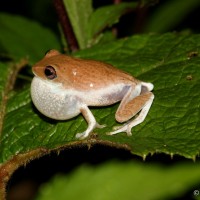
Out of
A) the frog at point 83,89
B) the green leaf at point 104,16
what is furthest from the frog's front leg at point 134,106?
the green leaf at point 104,16

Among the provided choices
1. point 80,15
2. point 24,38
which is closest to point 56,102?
point 80,15

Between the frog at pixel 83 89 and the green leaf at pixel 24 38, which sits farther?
the green leaf at pixel 24 38

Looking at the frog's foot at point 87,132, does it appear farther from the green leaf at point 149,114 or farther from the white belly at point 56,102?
the white belly at point 56,102

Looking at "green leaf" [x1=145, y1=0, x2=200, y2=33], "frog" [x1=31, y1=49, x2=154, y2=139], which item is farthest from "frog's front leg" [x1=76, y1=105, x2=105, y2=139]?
"green leaf" [x1=145, y1=0, x2=200, y2=33]

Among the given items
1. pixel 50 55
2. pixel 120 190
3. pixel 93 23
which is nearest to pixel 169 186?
pixel 120 190

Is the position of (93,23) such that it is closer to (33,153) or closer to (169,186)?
(33,153)

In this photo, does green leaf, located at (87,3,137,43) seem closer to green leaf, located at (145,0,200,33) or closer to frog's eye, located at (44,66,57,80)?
frog's eye, located at (44,66,57,80)
